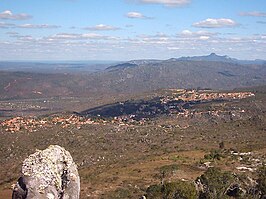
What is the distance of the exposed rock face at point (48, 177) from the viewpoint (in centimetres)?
1098

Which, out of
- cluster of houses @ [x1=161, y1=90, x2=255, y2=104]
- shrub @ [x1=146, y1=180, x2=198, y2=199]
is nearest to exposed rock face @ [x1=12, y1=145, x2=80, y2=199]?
shrub @ [x1=146, y1=180, x2=198, y2=199]

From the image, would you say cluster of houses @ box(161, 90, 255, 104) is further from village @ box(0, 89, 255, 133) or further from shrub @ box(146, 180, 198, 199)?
shrub @ box(146, 180, 198, 199)

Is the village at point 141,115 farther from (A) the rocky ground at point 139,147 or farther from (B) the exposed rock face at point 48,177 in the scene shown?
(B) the exposed rock face at point 48,177

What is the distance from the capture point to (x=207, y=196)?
915 inches

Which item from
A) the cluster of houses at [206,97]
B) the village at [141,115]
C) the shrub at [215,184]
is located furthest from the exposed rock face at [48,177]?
the cluster of houses at [206,97]

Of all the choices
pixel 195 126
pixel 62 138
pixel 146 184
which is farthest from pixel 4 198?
pixel 195 126

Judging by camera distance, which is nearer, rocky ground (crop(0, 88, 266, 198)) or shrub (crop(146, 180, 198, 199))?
shrub (crop(146, 180, 198, 199))

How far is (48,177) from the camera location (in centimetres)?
1127

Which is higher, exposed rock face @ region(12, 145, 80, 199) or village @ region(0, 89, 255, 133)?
exposed rock face @ region(12, 145, 80, 199)

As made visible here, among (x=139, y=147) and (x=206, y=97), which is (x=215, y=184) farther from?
(x=206, y=97)

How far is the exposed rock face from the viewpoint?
11.0m

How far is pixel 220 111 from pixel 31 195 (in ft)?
328

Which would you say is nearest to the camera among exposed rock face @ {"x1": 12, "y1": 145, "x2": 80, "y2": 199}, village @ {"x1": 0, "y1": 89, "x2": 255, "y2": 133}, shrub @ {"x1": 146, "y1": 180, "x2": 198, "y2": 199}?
exposed rock face @ {"x1": 12, "y1": 145, "x2": 80, "y2": 199}

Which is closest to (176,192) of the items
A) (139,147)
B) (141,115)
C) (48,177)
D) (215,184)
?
(215,184)
